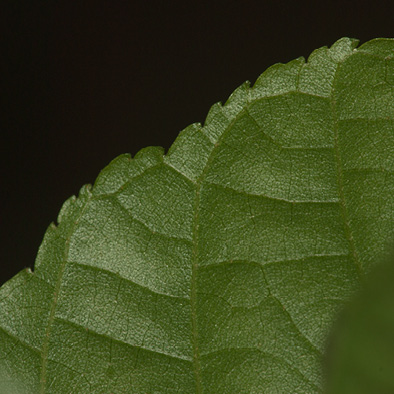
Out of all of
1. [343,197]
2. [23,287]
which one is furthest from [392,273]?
[23,287]

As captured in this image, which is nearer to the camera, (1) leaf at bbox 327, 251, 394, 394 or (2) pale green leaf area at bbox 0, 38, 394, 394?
(1) leaf at bbox 327, 251, 394, 394

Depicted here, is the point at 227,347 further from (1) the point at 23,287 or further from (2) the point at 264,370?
(1) the point at 23,287

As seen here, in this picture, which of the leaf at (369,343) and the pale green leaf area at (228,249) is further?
the pale green leaf area at (228,249)

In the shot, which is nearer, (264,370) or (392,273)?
(392,273)

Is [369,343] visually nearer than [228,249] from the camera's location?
Yes
